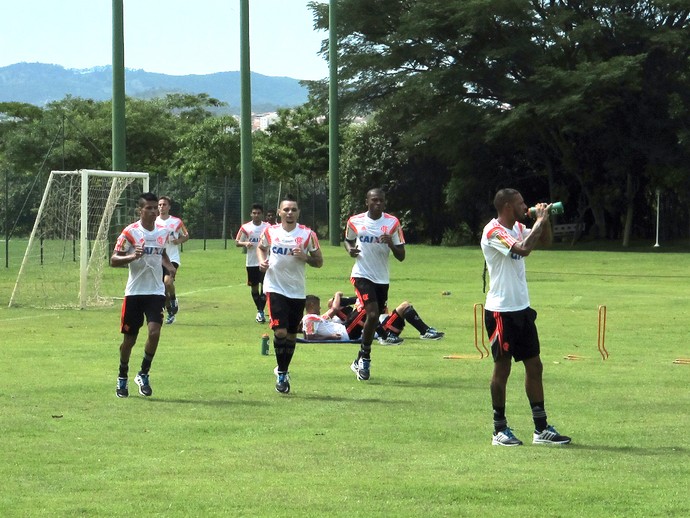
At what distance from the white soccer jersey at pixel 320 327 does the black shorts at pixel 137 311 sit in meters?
5.51

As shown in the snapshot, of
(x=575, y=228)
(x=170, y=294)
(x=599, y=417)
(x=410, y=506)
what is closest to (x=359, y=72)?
(x=575, y=228)

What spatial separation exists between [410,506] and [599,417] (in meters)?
4.32

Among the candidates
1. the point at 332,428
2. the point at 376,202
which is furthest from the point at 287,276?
the point at 332,428

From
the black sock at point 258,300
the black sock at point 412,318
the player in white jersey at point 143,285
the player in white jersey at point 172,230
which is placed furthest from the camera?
the black sock at point 258,300

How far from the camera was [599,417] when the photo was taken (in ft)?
39.5

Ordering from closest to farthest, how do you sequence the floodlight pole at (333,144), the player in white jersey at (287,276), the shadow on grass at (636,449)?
the shadow on grass at (636,449) → the player in white jersey at (287,276) → the floodlight pole at (333,144)

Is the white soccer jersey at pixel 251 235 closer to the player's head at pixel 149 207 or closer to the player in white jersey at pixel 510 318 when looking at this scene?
the player's head at pixel 149 207

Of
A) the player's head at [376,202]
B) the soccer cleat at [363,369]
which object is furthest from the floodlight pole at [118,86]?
the soccer cleat at [363,369]

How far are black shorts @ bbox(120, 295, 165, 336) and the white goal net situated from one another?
12.0m

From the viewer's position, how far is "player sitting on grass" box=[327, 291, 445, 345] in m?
19.1

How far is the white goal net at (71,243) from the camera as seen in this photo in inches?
1040

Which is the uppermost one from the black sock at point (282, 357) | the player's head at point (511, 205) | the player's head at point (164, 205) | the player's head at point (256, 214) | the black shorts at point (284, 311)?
the player's head at point (511, 205)

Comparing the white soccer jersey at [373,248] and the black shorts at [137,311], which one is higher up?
the white soccer jersey at [373,248]

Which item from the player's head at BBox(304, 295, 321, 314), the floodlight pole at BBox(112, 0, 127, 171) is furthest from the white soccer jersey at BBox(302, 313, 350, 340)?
the floodlight pole at BBox(112, 0, 127, 171)
